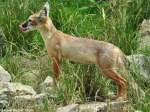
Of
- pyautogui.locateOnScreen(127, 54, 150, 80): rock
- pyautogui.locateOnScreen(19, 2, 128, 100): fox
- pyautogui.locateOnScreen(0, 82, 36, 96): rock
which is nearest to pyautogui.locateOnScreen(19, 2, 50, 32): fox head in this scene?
pyautogui.locateOnScreen(19, 2, 128, 100): fox

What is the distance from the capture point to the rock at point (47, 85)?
1031 centimetres

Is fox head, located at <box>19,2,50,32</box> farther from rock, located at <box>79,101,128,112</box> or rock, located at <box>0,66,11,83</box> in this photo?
rock, located at <box>79,101,128,112</box>

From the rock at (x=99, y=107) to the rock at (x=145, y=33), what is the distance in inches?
111

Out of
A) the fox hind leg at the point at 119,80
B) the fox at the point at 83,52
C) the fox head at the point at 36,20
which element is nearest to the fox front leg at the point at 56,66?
the fox at the point at 83,52

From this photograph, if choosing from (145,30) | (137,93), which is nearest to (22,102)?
(137,93)

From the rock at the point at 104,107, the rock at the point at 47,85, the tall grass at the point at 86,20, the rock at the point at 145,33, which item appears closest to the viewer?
the rock at the point at 104,107

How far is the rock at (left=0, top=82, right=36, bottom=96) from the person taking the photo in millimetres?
9889

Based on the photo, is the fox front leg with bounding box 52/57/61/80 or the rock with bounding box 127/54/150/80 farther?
the rock with bounding box 127/54/150/80

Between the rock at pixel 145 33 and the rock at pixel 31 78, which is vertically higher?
the rock at pixel 145 33

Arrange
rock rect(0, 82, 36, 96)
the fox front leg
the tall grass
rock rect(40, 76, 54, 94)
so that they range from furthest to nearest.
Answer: the tall grass
the fox front leg
rock rect(40, 76, 54, 94)
rock rect(0, 82, 36, 96)

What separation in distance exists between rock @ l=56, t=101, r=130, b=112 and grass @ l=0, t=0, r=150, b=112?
23 centimetres

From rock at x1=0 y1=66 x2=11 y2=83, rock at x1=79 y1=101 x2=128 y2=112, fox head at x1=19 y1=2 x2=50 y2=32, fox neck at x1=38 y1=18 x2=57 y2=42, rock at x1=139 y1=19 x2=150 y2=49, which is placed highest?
fox head at x1=19 y1=2 x2=50 y2=32

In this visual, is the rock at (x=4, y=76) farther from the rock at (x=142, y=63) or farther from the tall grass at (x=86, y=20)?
the rock at (x=142, y=63)

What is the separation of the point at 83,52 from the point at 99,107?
116 cm
